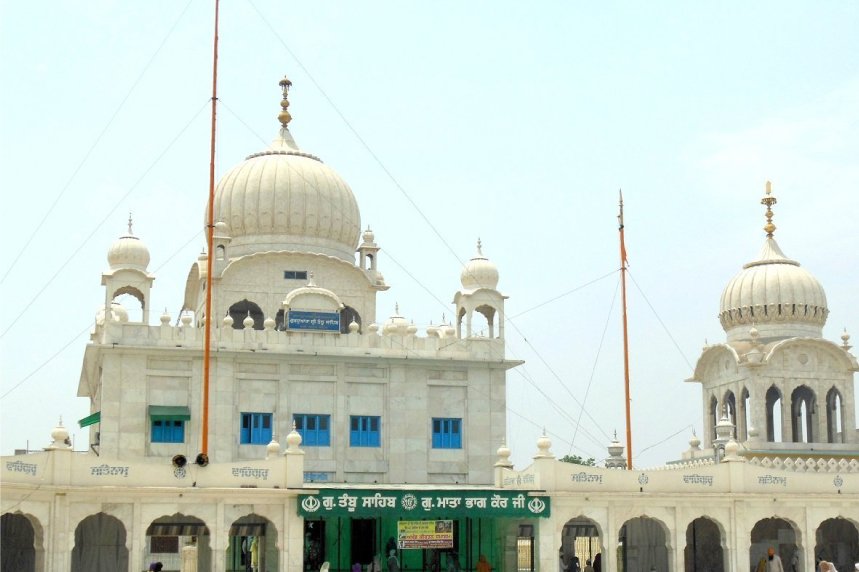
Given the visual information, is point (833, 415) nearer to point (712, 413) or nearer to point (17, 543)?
point (712, 413)

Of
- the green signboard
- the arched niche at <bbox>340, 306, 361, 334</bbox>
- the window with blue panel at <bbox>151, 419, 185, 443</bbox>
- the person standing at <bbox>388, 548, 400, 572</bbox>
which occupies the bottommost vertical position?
the person standing at <bbox>388, 548, 400, 572</bbox>

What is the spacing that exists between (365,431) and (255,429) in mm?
3301

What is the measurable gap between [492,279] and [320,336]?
20.2 ft

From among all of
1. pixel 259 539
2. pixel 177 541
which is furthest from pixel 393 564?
pixel 177 541

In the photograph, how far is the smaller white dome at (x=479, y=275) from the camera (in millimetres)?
42031

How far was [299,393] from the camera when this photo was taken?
38938mm

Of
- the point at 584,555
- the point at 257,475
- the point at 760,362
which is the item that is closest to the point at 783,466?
the point at 760,362

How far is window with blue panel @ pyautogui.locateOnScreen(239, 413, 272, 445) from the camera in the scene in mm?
38219

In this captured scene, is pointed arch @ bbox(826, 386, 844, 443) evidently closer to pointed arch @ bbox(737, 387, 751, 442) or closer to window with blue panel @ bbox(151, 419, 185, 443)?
pointed arch @ bbox(737, 387, 751, 442)

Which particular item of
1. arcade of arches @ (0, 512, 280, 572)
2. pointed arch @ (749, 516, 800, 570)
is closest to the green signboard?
arcade of arches @ (0, 512, 280, 572)

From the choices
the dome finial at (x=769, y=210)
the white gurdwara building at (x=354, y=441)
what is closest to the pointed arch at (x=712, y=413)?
the white gurdwara building at (x=354, y=441)

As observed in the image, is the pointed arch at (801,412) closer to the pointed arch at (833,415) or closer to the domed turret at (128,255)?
the pointed arch at (833,415)

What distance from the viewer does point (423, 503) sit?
32.1m

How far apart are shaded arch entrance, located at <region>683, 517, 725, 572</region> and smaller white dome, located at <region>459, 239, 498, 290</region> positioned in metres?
9.94
